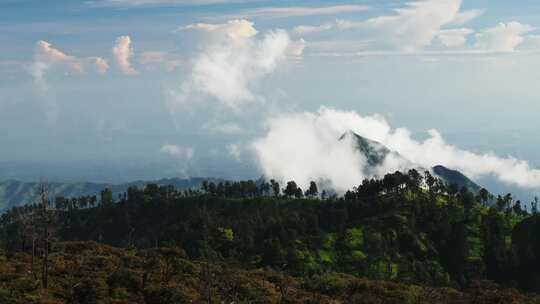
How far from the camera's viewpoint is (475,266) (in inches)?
7751

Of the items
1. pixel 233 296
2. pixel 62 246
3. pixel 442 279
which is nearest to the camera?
pixel 233 296

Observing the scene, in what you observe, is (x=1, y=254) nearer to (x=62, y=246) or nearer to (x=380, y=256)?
(x=62, y=246)

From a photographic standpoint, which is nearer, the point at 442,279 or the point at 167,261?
the point at 167,261

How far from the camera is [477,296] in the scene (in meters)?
77.5

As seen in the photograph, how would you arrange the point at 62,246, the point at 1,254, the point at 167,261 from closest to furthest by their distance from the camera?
the point at 167,261, the point at 1,254, the point at 62,246

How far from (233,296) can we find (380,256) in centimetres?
11928

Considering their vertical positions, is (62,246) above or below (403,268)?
above

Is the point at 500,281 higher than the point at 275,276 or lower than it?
lower

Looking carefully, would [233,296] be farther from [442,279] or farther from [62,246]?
[442,279]

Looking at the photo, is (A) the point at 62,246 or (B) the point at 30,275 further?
(A) the point at 62,246

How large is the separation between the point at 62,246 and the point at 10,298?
5971 centimetres

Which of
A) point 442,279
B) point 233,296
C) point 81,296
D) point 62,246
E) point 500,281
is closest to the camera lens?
point 81,296

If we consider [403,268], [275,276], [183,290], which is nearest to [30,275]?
[183,290]

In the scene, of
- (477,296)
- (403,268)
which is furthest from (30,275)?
(403,268)
